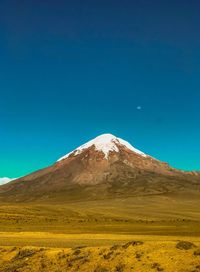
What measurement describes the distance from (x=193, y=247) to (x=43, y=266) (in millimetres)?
9862

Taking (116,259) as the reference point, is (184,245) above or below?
above

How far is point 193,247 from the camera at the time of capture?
2362cm

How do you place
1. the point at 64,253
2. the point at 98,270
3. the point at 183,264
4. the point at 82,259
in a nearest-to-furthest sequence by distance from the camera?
the point at 183,264
the point at 98,270
the point at 82,259
the point at 64,253

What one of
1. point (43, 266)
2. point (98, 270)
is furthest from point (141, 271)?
point (43, 266)

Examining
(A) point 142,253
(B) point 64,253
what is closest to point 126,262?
(A) point 142,253

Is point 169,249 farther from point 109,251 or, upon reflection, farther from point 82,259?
point 82,259

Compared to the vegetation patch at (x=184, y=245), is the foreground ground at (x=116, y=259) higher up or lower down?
lower down

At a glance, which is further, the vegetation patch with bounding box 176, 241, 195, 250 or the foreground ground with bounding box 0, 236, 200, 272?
the vegetation patch with bounding box 176, 241, 195, 250

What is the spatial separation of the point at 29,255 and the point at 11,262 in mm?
1427

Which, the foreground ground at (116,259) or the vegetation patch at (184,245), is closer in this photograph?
the foreground ground at (116,259)

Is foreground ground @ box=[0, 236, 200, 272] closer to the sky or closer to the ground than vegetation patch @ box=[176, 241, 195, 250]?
closer to the ground

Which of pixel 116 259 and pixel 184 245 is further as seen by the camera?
pixel 116 259

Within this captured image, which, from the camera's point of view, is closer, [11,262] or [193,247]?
[193,247]

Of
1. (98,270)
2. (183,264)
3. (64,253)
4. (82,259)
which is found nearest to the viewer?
(183,264)
